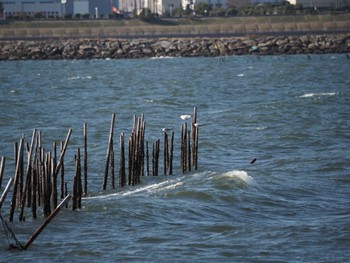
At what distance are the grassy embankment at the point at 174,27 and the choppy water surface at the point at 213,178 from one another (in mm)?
70204

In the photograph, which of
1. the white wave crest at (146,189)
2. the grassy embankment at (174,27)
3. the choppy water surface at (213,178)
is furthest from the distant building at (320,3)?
the white wave crest at (146,189)

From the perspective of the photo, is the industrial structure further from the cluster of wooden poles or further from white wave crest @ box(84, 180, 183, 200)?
white wave crest @ box(84, 180, 183, 200)

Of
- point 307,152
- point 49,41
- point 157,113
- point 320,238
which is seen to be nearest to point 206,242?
point 320,238

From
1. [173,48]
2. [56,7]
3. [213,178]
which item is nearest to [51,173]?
[213,178]

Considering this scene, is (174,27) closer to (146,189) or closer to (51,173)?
(146,189)

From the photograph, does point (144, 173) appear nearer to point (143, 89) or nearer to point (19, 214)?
point (19, 214)

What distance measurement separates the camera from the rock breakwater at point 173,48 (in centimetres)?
12069

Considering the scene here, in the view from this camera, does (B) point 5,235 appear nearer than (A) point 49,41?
Yes

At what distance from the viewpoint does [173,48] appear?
407 feet

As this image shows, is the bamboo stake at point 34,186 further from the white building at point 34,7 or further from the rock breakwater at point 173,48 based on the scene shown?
the white building at point 34,7

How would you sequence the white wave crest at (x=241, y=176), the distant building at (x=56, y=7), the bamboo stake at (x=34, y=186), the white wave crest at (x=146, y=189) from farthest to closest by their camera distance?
the distant building at (x=56, y=7), the white wave crest at (x=241, y=176), the white wave crest at (x=146, y=189), the bamboo stake at (x=34, y=186)

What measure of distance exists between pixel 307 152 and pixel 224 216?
1166cm

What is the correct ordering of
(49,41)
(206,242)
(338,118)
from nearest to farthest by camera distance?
1. (206,242)
2. (338,118)
3. (49,41)

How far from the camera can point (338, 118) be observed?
44.0m
